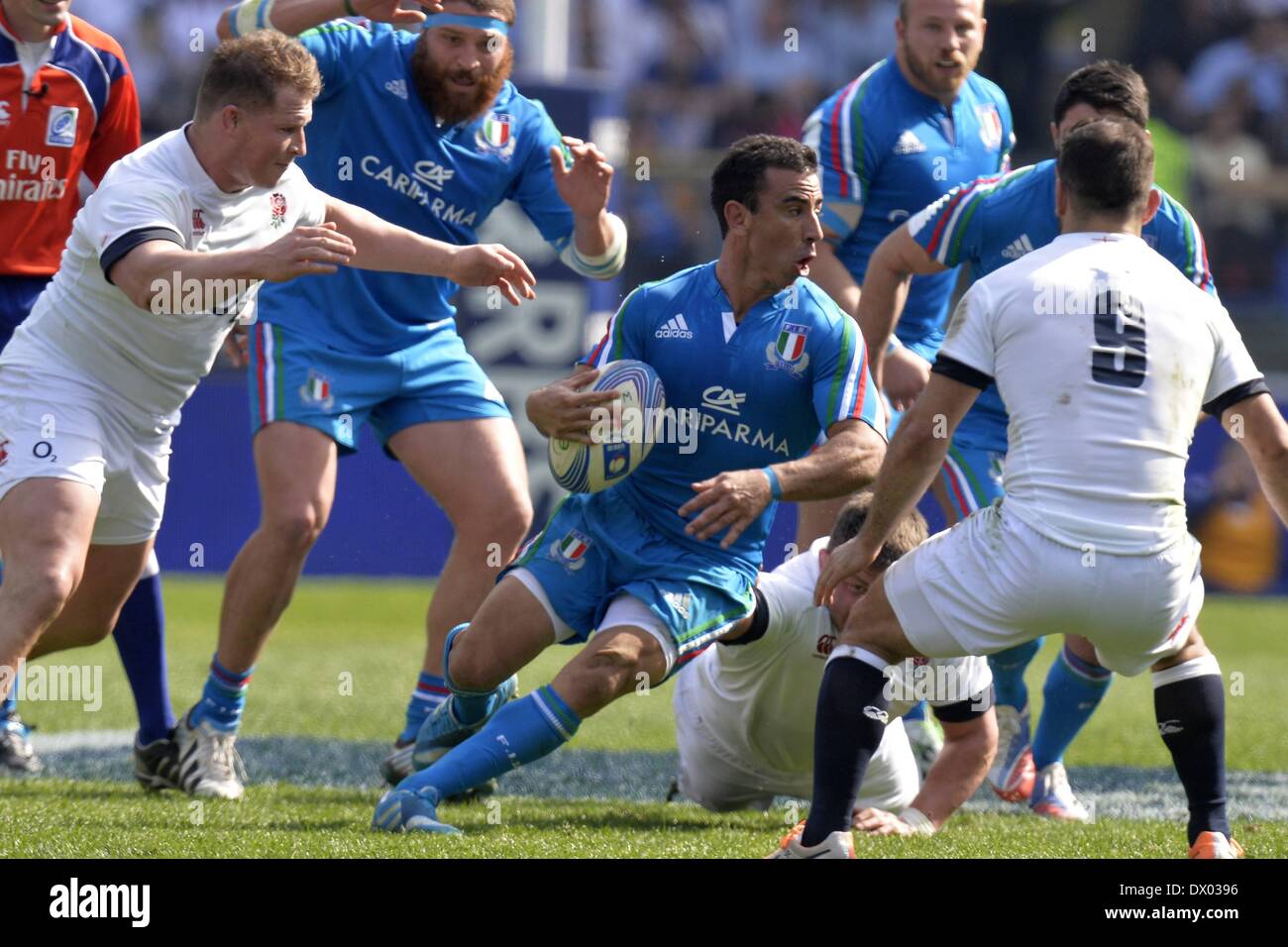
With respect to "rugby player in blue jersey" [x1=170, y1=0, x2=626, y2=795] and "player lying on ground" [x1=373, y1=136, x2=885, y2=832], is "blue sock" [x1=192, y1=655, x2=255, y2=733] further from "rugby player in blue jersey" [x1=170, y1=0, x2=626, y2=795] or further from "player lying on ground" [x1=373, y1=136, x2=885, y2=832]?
→ "player lying on ground" [x1=373, y1=136, x2=885, y2=832]

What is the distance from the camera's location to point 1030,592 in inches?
163

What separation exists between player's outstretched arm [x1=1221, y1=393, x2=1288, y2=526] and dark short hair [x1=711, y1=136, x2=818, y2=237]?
56.0 inches

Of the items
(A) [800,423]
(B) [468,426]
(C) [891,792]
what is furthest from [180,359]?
(C) [891,792]

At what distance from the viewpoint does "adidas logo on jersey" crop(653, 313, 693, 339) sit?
16.7ft

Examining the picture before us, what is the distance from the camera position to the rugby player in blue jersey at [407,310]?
5.73 m

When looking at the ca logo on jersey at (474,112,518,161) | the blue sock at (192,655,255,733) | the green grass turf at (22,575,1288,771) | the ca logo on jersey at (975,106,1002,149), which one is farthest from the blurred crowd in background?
the blue sock at (192,655,255,733)

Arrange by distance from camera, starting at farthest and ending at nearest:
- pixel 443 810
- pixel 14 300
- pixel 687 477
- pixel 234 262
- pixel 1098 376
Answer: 1. pixel 14 300
2. pixel 443 810
3. pixel 687 477
4. pixel 234 262
5. pixel 1098 376

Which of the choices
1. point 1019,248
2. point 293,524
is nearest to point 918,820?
point 1019,248

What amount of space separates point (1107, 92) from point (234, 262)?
2680mm

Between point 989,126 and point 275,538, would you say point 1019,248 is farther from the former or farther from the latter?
point 275,538

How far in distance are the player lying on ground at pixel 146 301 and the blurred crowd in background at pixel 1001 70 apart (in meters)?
8.80
